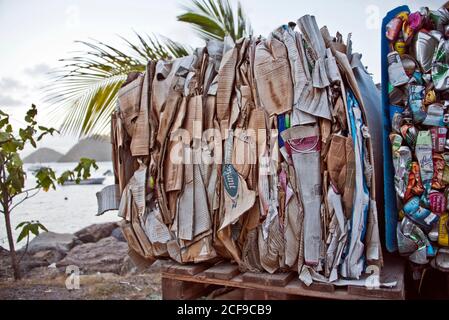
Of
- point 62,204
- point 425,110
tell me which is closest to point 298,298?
point 425,110

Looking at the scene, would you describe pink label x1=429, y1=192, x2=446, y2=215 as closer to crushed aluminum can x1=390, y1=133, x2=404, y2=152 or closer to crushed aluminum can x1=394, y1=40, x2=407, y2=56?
crushed aluminum can x1=390, y1=133, x2=404, y2=152

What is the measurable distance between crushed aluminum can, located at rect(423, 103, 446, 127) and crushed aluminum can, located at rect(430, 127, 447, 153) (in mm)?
25

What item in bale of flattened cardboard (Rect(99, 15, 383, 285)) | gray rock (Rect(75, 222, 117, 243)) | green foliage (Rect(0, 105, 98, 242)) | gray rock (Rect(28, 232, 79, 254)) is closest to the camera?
bale of flattened cardboard (Rect(99, 15, 383, 285))

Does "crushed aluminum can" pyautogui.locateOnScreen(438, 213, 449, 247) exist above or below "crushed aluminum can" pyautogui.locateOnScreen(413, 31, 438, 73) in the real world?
below

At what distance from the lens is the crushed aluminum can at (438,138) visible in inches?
77.7

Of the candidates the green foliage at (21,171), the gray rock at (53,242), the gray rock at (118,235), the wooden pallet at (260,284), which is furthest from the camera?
the gray rock at (118,235)

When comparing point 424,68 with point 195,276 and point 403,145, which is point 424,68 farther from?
point 195,276

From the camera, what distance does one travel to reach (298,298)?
224 centimetres

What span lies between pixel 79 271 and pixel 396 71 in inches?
157

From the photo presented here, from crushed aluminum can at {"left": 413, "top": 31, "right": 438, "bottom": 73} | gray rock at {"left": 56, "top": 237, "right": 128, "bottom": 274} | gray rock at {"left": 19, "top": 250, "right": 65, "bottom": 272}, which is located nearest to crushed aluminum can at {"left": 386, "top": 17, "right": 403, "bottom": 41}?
crushed aluminum can at {"left": 413, "top": 31, "right": 438, "bottom": 73}

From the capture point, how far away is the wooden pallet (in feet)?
6.48

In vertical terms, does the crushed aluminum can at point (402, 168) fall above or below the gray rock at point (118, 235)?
above

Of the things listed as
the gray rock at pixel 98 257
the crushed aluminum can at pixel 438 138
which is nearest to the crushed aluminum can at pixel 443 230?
the crushed aluminum can at pixel 438 138

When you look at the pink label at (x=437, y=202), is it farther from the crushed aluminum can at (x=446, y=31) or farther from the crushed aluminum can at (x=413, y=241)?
the crushed aluminum can at (x=446, y=31)
